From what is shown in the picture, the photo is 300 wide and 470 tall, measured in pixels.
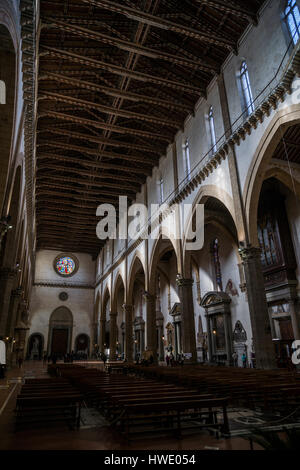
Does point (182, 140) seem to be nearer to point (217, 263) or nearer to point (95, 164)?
point (95, 164)

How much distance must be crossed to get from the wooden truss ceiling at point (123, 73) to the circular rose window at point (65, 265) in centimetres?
1712

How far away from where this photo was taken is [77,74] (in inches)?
589

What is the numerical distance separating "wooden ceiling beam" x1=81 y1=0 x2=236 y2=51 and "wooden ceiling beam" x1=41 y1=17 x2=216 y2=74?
950mm

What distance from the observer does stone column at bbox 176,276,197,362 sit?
615 inches

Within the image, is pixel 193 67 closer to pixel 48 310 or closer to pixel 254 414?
pixel 254 414

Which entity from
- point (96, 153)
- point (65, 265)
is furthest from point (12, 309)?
point (65, 265)

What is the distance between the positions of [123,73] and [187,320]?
12288mm

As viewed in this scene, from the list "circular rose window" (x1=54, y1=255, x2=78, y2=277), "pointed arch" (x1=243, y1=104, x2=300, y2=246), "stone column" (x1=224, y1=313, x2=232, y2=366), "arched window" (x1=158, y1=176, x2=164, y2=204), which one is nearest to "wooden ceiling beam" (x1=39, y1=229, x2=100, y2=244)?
"circular rose window" (x1=54, y1=255, x2=78, y2=277)

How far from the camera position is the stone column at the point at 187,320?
15.6 metres

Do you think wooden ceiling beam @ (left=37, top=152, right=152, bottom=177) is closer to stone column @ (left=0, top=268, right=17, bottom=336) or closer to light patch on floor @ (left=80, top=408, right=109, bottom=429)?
stone column @ (left=0, top=268, right=17, bottom=336)

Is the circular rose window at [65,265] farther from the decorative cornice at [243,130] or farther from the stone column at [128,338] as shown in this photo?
the decorative cornice at [243,130]

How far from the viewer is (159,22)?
1226 cm

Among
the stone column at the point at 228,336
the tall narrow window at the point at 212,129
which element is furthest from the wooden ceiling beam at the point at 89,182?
the stone column at the point at 228,336
